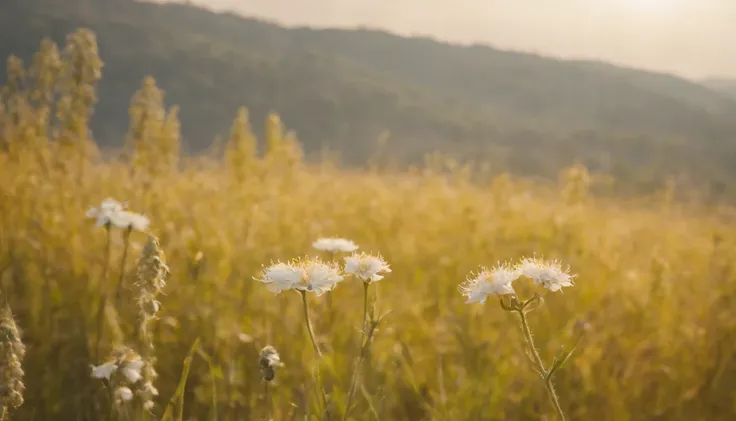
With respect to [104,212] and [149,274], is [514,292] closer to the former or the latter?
[149,274]

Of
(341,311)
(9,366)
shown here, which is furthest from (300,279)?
(341,311)

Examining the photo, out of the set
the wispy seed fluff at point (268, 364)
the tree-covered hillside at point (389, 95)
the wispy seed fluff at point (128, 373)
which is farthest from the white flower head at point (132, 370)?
the tree-covered hillside at point (389, 95)

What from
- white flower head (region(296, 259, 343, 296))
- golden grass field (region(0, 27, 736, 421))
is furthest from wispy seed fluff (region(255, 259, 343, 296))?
golden grass field (region(0, 27, 736, 421))

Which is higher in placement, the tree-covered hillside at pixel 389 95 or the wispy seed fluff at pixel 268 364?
the tree-covered hillside at pixel 389 95

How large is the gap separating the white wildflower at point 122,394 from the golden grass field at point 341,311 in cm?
16

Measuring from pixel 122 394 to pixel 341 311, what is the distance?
1.15m

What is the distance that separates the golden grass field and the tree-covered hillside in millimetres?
13587

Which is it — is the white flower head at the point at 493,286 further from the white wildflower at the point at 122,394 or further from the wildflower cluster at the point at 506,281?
the white wildflower at the point at 122,394

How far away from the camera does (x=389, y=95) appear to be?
25.9 meters

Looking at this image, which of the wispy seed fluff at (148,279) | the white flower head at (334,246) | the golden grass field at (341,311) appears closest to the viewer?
the wispy seed fluff at (148,279)

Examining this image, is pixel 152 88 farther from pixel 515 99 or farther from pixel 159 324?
pixel 515 99

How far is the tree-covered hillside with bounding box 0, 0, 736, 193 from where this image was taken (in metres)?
20.4

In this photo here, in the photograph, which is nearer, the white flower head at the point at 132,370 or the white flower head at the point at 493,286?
the white flower head at the point at 493,286

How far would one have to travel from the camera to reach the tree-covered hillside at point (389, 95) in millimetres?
20406
